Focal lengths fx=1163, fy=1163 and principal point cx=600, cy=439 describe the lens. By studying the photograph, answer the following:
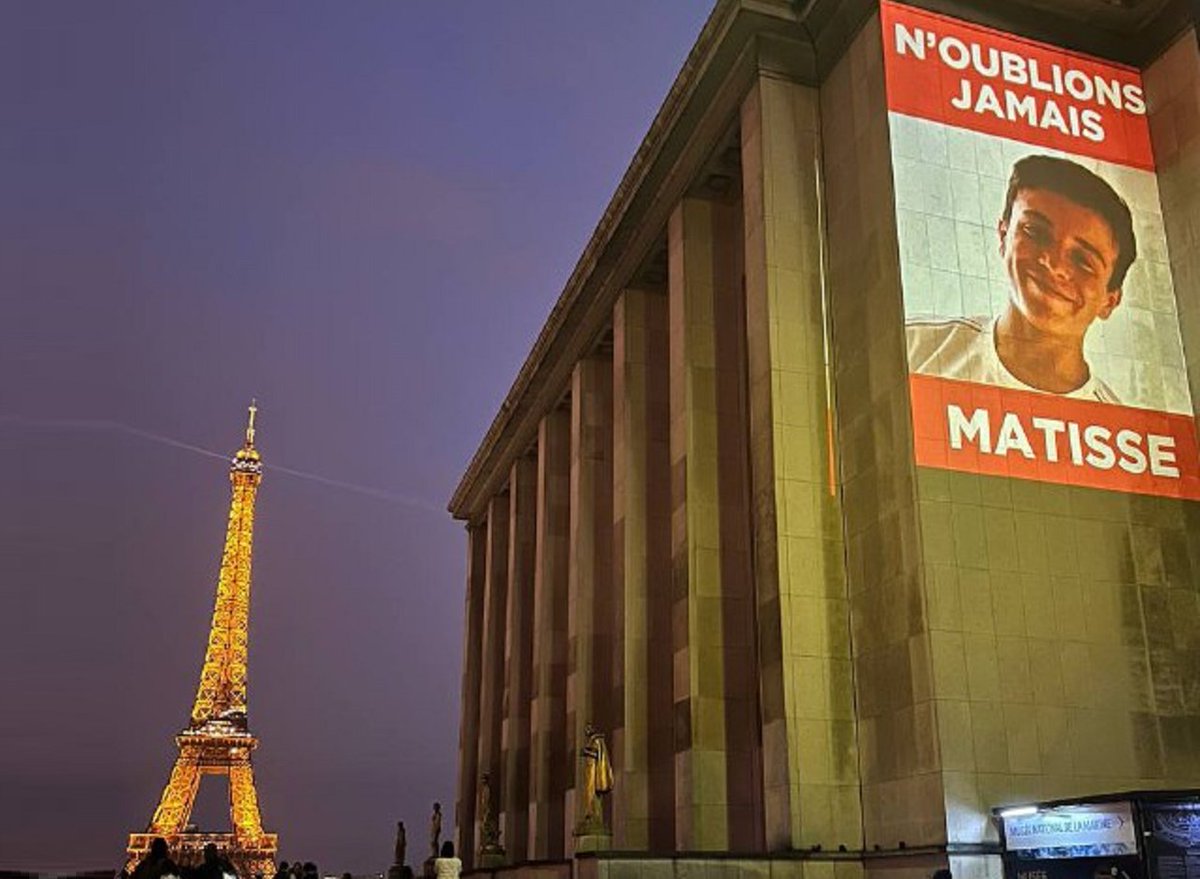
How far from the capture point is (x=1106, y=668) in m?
24.5

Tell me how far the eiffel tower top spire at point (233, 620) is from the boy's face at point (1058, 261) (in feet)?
300

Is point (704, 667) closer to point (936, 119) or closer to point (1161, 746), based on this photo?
point (1161, 746)

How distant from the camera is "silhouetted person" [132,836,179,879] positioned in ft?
46.8

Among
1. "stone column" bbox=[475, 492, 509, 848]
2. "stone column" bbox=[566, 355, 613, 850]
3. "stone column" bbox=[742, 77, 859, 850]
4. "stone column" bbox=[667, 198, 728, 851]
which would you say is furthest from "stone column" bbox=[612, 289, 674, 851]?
"stone column" bbox=[475, 492, 509, 848]

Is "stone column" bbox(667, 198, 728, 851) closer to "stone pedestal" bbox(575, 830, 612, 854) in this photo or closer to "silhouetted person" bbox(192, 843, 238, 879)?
"stone pedestal" bbox(575, 830, 612, 854)

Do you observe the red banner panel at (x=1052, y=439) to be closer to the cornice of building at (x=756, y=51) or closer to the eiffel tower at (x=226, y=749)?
the cornice of building at (x=756, y=51)

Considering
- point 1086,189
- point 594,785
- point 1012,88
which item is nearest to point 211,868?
point 594,785

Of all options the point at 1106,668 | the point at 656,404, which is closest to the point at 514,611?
the point at 656,404

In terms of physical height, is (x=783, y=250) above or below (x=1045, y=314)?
above

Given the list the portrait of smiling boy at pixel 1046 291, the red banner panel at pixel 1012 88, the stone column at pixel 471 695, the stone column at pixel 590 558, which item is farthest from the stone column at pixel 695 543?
A: the stone column at pixel 471 695

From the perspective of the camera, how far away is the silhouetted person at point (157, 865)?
46.8ft

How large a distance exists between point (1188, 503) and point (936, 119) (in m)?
10.6

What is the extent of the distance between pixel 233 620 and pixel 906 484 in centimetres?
9493

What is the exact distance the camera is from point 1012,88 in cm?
2847
